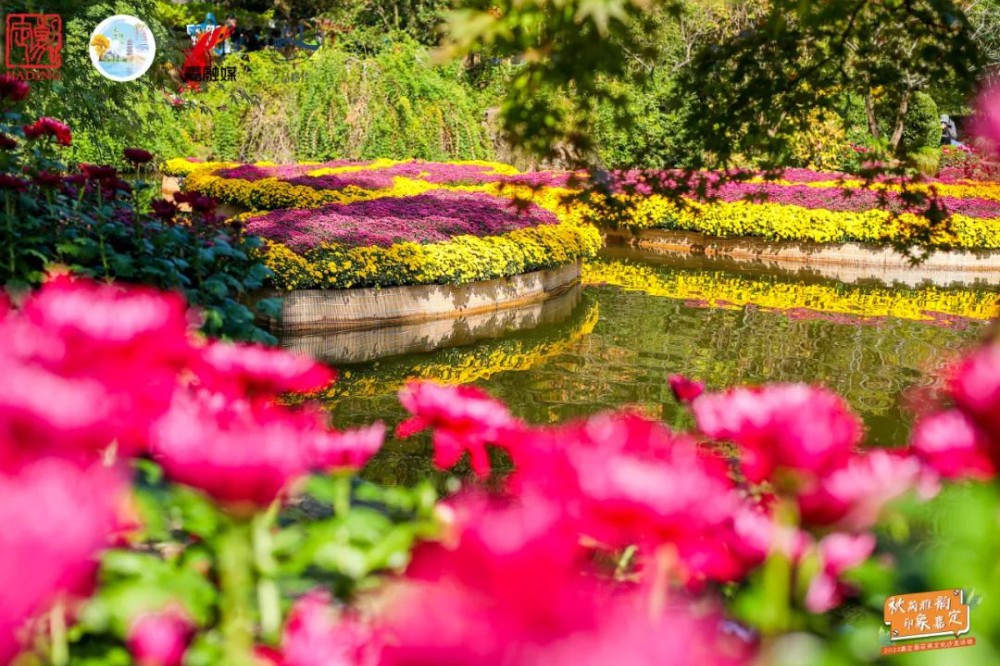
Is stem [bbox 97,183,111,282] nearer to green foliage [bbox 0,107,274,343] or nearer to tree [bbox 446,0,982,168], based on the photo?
green foliage [bbox 0,107,274,343]

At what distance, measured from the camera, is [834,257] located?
46.5 feet

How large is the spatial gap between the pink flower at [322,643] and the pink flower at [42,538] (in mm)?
220

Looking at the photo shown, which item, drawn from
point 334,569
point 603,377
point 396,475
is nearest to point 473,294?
point 603,377

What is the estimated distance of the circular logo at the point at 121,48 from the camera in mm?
7945

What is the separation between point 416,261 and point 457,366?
1.43 m

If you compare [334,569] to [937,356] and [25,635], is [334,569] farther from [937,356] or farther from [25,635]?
[937,356]

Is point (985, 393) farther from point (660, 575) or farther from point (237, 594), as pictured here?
point (237, 594)

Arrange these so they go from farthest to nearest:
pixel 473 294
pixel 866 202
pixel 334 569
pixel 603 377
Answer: pixel 866 202
pixel 473 294
pixel 603 377
pixel 334 569

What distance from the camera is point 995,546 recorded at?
34.1 inches

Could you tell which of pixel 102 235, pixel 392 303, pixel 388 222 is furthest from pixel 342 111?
Result: pixel 102 235

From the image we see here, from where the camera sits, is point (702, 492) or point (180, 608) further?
point (180, 608)

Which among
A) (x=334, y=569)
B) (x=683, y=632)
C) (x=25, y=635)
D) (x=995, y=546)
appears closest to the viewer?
(x=683, y=632)

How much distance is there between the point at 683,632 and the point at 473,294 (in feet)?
27.8
